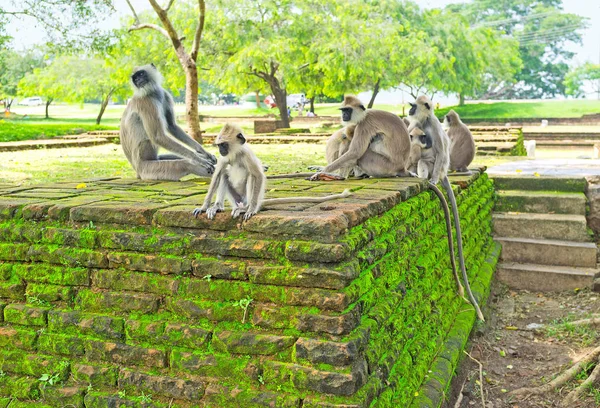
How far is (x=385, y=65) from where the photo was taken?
24.1m

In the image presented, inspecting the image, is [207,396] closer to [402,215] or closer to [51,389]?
[51,389]

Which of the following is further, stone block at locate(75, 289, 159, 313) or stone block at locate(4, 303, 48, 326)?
stone block at locate(4, 303, 48, 326)

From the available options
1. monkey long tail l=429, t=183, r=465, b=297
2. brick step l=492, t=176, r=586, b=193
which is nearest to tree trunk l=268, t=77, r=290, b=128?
brick step l=492, t=176, r=586, b=193

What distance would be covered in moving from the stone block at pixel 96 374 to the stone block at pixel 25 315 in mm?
351

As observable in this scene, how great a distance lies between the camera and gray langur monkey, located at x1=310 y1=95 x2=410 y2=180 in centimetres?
527

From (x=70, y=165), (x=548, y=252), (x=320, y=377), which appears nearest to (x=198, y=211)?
(x=320, y=377)

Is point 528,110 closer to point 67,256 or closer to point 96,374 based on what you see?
point 67,256

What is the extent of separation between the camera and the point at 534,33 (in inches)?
2192

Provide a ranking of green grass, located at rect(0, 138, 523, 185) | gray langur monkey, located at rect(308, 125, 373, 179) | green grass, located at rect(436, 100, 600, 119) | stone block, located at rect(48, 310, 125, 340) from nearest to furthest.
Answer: stone block, located at rect(48, 310, 125, 340) → gray langur monkey, located at rect(308, 125, 373, 179) → green grass, located at rect(0, 138, 523, 185) → green grass, located at rect(436, 100, 600, 119)

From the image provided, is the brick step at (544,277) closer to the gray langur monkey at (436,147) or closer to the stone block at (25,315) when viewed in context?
the gray langur monkey at (436,147)

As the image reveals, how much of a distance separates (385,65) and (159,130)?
64.3 ft

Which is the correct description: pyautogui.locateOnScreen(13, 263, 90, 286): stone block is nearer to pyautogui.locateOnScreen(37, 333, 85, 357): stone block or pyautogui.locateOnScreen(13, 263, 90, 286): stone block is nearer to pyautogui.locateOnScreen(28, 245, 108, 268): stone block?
pyautogui.locateOnScreen(28, 245, 108, 268): stone block

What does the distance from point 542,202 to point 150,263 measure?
5717 mm

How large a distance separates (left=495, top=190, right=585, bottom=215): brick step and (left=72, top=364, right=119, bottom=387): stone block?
587 cm
